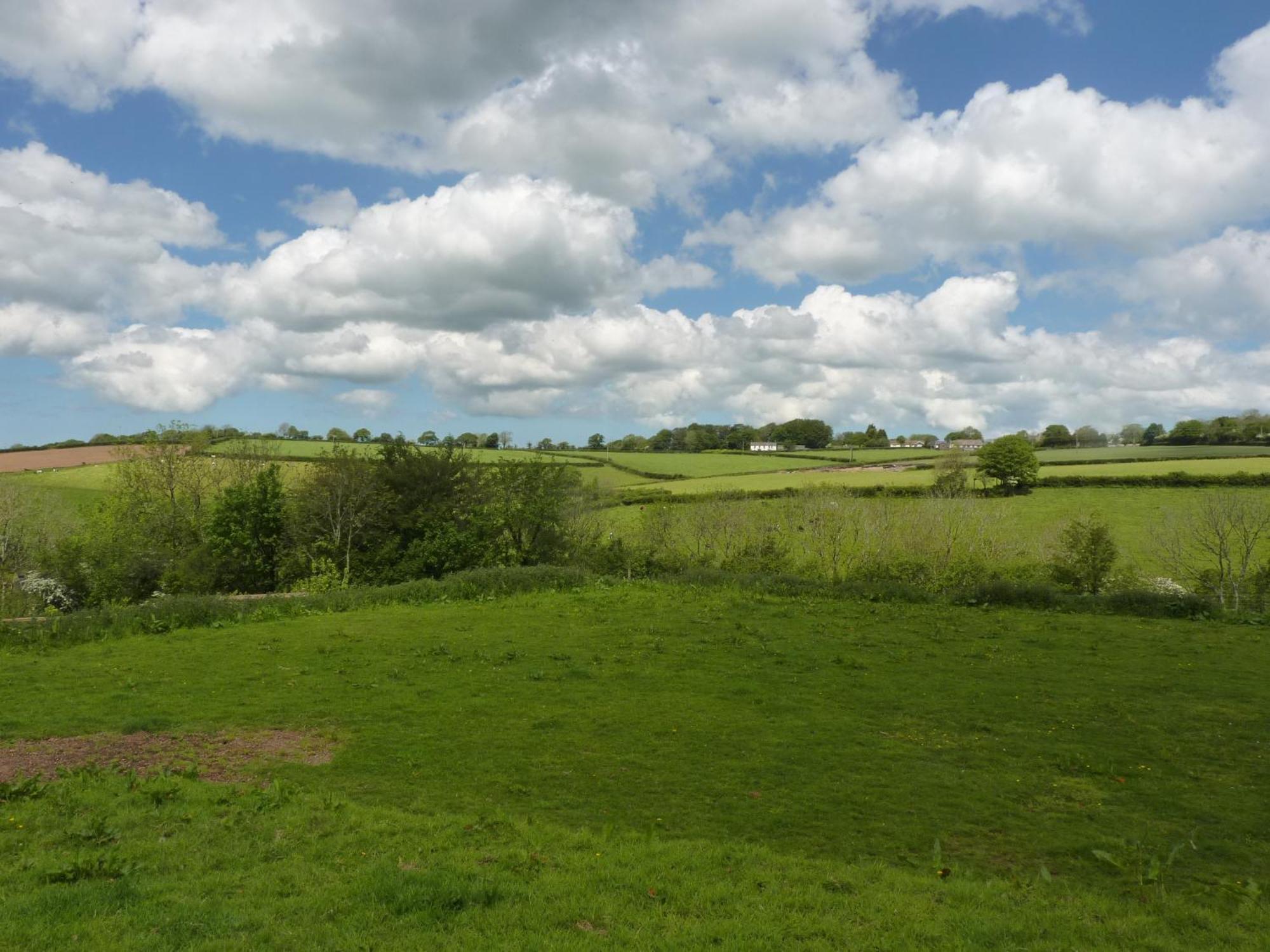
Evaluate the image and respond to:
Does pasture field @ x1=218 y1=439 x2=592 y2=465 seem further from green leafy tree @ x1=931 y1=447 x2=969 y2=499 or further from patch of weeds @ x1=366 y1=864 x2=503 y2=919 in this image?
patch of weeds @ x1=366 y1=864 x2=503 y2=919

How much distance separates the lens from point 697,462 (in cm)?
9575

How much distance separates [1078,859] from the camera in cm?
828

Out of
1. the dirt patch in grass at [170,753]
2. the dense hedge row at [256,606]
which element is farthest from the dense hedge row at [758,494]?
the dirt patch in grass at [170,753]

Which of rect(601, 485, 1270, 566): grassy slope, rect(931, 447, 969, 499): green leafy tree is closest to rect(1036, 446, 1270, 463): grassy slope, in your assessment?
rect(931, 447, 969, 499): green leafy tree

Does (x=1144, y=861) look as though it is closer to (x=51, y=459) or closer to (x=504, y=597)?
(x=504, y=597)

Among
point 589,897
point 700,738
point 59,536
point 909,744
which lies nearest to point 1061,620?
point 909,744

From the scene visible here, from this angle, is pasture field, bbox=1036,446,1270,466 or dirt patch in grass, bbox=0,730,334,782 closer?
dirt patch in grass, bbox=0,730,334,782

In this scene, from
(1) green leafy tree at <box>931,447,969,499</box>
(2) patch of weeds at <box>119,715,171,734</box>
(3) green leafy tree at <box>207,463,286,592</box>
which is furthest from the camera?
(1) green leafy tree at <box>931,447,969,499</box>

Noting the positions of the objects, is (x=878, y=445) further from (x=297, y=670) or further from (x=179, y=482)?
(x=297, y=670)

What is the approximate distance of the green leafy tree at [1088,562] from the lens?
42469mm

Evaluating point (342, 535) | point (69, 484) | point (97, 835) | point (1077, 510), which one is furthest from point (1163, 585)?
point (69, 484)

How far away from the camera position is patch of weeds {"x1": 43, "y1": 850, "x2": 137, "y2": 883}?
6977mm

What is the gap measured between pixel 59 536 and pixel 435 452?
87.9ft

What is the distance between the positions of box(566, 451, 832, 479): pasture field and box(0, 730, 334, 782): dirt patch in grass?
2803 inches
